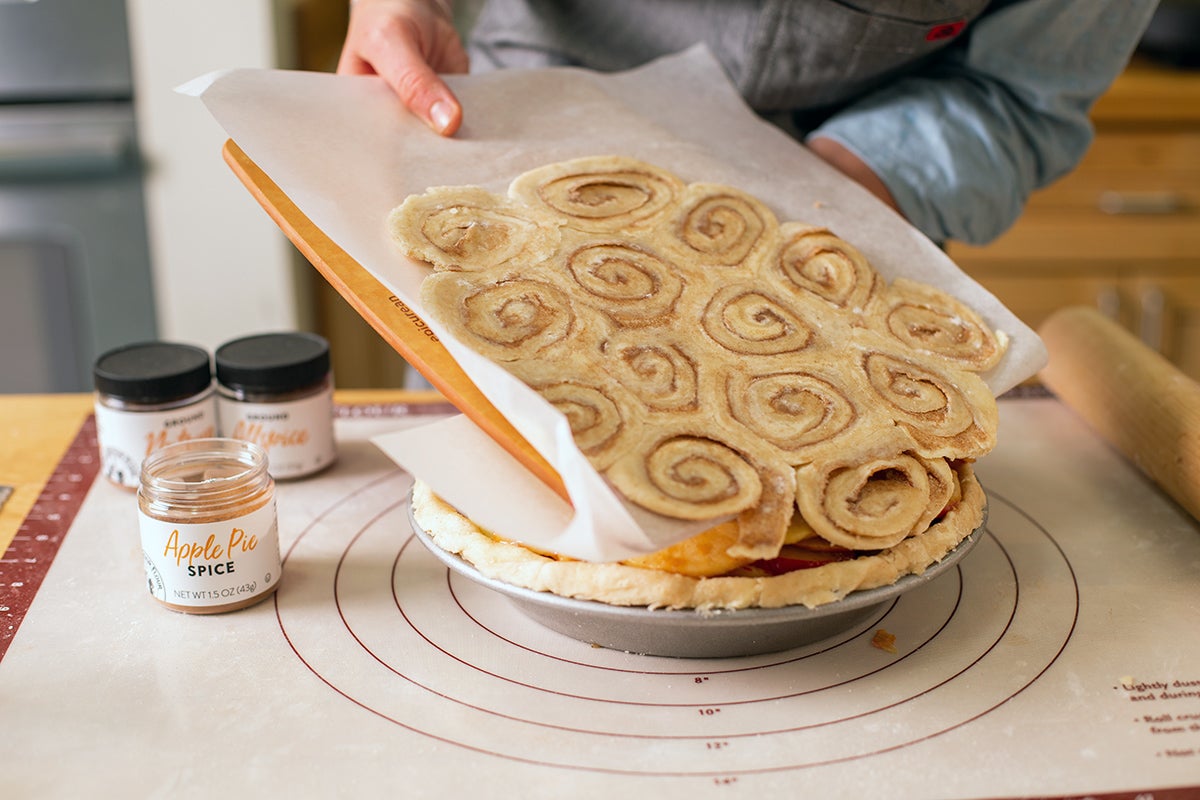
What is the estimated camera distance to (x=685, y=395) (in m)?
0.90

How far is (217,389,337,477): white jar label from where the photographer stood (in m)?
1.18

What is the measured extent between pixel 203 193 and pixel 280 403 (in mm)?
1085

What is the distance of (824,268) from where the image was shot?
1063 millimetres

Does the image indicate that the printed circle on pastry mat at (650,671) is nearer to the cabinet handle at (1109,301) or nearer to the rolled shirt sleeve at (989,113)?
the rolled shirt sleeve at (989,113)

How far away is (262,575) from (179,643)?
0.28 feet

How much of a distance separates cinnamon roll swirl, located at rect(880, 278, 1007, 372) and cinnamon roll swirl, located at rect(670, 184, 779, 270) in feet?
0.42

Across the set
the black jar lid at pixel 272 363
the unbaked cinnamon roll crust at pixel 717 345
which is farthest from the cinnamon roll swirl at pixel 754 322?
the black jar lid at pixel 272 363

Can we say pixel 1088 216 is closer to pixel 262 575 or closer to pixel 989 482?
pixel 989 482

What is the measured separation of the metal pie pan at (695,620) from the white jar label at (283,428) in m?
0.28

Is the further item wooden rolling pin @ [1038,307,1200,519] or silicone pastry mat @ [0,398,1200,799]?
wooden rolling pin @ [1038,307,1200,519]

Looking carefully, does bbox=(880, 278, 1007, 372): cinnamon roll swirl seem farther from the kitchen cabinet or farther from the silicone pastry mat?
the kitchen cabinet

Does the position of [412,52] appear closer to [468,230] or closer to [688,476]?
[468,230]

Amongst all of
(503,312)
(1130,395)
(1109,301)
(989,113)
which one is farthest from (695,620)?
(1109,301)

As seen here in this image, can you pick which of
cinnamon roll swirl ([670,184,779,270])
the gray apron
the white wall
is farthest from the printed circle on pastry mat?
the white wall
